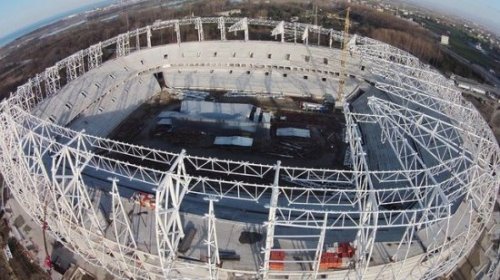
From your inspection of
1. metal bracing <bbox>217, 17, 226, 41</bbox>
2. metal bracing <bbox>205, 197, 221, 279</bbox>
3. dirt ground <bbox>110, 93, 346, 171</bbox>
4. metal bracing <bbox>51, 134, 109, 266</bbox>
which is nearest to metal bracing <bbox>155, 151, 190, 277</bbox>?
metal bracing <bbox>205, 197, 221, 279</bbox>

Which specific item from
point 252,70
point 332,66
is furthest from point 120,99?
point 332,66

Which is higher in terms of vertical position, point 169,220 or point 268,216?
point 169,220

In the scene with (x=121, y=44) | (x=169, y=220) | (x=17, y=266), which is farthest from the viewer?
(x=121, y=44)

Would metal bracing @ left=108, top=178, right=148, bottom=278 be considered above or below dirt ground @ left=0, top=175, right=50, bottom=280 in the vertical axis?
above

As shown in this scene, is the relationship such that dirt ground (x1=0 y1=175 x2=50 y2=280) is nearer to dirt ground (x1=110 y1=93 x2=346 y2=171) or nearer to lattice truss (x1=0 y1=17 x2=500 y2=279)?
lattice truss (x1=0 y1=17 x2=500 y2=279)

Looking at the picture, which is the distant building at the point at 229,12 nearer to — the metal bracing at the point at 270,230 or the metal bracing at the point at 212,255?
the metal bracing at the point at 270,230

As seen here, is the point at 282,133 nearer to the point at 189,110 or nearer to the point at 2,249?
the point at 189,110

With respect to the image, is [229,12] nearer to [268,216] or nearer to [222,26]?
[222,26]

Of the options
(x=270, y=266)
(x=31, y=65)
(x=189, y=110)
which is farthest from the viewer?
(x=31, y=65)

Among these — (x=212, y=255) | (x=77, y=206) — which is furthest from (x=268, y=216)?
(x=77, y=206)

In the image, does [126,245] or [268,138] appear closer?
[126,245]

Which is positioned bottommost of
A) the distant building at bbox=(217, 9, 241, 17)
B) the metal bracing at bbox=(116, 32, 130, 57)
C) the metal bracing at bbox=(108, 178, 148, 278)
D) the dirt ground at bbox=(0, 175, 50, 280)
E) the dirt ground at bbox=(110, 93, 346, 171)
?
the dirt ground at bbox=(0, 175, 50, 280)
